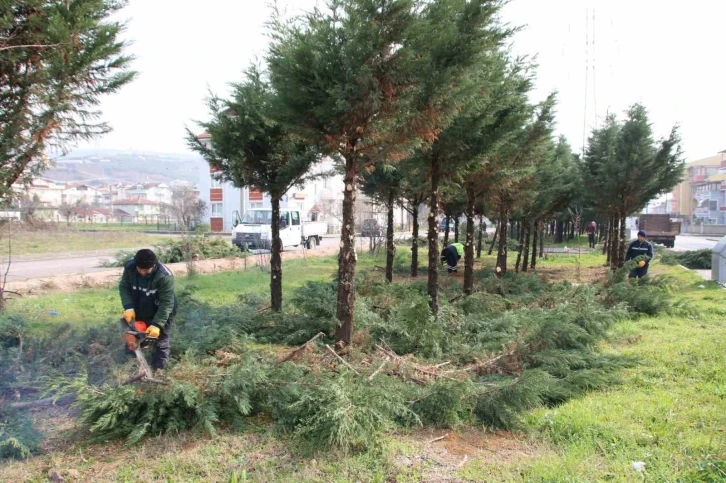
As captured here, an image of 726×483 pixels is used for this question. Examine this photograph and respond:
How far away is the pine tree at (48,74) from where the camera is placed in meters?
7.34

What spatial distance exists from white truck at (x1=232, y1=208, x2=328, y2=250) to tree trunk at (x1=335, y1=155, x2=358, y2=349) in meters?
16.9

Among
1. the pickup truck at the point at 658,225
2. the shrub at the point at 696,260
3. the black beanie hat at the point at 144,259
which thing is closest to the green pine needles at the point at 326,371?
the black beanie hat at the point at 144,259

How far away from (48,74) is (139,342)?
4.95 metres

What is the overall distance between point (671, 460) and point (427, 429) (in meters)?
1.88

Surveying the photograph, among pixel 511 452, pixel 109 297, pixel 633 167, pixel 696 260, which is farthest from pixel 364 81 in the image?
pixel 696 260

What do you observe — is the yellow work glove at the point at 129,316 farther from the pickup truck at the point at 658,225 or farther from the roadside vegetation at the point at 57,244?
the pickup truck at the point at 658,225

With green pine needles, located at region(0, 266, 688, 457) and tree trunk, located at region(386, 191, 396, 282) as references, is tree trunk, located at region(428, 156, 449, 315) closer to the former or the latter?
green pine needles, located at region(0, 266, 688, 457)

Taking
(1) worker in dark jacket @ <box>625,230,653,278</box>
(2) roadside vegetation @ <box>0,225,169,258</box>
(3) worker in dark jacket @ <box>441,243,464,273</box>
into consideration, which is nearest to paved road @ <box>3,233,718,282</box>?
(2) roadside vegetation @ <box>0,225,169,258</box>

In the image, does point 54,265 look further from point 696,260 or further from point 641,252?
point 696,260

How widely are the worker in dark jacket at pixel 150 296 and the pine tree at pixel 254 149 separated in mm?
3374

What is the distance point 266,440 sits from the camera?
4.29m

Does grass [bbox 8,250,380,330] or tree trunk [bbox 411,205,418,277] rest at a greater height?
tree trunk [bbox 411,205,418,277]

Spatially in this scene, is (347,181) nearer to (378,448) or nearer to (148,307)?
(148,307)

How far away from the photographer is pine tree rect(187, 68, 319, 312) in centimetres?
863
